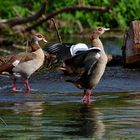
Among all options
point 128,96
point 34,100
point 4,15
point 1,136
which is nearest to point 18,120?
point 1,136

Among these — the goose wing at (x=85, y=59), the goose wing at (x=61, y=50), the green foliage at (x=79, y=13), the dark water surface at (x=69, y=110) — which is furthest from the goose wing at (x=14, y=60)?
the green foliage at (x=79, y=13)

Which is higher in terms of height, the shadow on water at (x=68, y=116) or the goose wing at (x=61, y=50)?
the goose wing at (x=61, y=50)

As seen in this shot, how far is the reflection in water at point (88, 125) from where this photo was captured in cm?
1061

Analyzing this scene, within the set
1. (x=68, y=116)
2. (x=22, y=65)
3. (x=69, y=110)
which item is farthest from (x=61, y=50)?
(x=22, y=65)

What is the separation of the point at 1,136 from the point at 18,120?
4.82 feet

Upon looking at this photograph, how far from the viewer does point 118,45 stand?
2770 cm

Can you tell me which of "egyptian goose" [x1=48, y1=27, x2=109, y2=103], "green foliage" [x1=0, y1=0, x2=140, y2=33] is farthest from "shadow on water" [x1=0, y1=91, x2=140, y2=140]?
"green foliage" [x1=0, y1=0, x2=140, y2=33]

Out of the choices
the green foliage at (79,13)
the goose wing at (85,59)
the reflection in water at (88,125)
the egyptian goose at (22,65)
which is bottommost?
the green foliage at (79,13)

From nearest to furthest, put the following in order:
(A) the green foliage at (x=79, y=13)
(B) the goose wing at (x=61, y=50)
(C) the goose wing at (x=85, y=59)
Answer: (C) the goose wing at (x=85, y=59), (B) the goose wing at (x=61, y=50), (A) the green foliage at (x=79, y=13)

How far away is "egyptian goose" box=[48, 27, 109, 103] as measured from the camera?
45.4ft

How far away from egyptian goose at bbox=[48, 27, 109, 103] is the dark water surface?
31 centimetres

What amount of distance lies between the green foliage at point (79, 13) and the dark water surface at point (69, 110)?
12.7m

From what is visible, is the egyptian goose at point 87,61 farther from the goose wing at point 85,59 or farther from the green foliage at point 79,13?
the green foliage at point 79,13

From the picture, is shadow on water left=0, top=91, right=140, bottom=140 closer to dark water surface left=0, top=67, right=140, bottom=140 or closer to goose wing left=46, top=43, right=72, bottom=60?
dark water surface left=0, top=67, right=140, bottom=140
